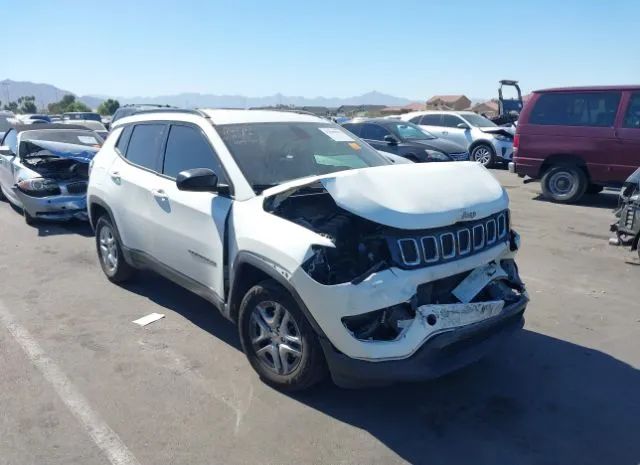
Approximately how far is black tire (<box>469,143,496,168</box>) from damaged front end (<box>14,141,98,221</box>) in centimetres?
1080

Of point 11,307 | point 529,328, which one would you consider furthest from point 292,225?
point 11,307

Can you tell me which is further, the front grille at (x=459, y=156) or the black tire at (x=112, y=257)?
the front grille at (x=459, y=156)

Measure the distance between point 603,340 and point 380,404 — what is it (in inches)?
85.6

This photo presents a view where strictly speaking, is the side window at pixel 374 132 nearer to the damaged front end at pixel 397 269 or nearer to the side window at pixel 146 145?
the side window at pixel 146 145

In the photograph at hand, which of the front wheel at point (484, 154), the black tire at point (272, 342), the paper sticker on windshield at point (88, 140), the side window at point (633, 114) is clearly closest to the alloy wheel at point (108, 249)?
the black tire at point (272, 342)

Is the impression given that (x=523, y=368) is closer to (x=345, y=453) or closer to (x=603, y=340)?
(x=603, y=340)

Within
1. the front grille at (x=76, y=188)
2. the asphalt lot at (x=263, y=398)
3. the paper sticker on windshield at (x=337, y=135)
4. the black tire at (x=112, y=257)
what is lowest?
the asphalt lot at (x=263, y=398)

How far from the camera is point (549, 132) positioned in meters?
10.2

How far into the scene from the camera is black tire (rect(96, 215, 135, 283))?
5621mm

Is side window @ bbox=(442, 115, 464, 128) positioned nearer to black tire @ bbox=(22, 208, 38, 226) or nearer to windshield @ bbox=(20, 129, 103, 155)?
windshield @ bbox=(20, 129, 103, 155)

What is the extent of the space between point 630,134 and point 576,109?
41.3 inches

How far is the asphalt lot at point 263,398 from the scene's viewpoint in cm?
312

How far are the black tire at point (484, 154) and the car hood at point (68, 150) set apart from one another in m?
10.7

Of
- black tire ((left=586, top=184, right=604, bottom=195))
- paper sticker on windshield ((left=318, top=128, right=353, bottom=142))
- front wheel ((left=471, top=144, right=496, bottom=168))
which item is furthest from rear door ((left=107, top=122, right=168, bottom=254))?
front wheel ((left=471, top=144, right=496, bottom=168))
